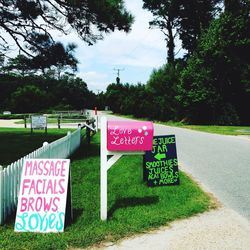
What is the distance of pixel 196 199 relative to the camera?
7.05 meters

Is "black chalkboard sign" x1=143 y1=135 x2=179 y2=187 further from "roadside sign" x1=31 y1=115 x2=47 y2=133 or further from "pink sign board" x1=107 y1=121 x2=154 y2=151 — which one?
"roadside sign" x1=31 y1=115 x2=47 y2=133

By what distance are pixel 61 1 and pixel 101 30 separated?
1895 mm

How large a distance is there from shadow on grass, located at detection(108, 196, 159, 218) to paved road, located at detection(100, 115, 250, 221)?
54.2 inches

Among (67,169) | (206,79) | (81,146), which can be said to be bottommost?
(81,146)

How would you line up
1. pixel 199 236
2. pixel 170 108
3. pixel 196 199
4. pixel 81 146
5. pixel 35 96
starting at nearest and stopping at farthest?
pixel 199 236
pixel 196 199
pixel 81 146
pixel 170 108
pixel 35 96

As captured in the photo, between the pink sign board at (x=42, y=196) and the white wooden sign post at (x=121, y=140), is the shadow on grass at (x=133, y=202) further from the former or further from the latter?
the pink sign board at (x=42, y=196)

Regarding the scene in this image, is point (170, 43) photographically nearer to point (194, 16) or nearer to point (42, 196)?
point (194, 16)

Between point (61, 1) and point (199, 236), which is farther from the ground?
point (61, 1)

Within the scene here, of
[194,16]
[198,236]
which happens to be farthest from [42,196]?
[194,16]

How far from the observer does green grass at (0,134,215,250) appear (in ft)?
16.4

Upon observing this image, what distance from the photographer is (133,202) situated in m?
6.88

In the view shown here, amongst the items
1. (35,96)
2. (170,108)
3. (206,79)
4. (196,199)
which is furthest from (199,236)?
(35,96)

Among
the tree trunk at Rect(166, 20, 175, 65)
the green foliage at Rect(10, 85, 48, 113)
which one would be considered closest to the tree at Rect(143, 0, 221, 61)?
the tree trunk at Rect(166, 20, 175, 65)

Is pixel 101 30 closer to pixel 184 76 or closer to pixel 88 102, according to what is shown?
pixel 184 76
